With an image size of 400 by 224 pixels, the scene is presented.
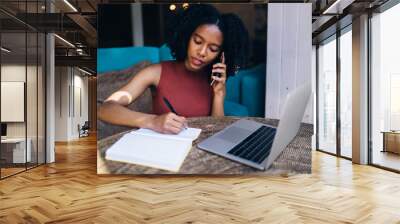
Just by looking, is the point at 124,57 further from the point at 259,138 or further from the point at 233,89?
the point at 259,138

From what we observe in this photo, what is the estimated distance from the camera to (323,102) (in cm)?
1070

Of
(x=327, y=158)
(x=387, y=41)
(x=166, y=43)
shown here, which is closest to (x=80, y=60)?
(x=166, y=43)

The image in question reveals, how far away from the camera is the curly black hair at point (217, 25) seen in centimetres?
622

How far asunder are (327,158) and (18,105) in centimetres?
653

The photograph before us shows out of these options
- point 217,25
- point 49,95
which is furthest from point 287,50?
point 49,95

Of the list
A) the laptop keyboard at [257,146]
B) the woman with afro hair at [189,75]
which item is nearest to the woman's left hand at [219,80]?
the woman with afro hair at [189,75]

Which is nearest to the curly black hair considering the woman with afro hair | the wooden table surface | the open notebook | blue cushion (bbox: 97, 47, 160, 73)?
the woman with afro hair

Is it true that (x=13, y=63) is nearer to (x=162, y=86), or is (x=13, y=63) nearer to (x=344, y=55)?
(x=162, y=86)

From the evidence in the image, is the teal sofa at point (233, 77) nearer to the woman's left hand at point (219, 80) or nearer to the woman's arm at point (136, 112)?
the woman's left hand at point (219, 80)

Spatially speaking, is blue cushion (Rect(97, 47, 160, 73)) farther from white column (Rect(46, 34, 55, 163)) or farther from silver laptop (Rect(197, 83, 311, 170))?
white column (Rect(46, 34, 55, 163))

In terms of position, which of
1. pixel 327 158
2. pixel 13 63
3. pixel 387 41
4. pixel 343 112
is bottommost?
pixel 327 158

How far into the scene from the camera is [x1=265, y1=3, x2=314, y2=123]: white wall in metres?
6.27

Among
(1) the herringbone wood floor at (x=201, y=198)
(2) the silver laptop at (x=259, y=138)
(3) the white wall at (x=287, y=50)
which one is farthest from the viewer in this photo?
(3) the white wall at (x=287, y=50)

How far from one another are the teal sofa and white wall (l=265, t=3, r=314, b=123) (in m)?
0.16
